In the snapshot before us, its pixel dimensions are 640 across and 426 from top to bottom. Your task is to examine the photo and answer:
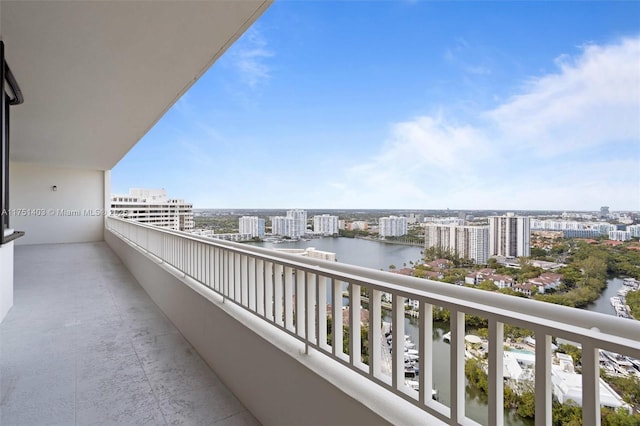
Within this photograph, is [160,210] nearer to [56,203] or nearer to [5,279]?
[5,279]

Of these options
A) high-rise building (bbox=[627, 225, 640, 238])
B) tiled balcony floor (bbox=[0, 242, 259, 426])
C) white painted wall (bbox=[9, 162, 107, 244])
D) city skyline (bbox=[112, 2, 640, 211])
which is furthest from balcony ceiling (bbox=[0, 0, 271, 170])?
white painted wall (bbox=[9, 162, 107, 244])

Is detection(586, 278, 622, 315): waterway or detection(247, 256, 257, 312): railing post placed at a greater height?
detection(586, 278, 622, 315): waterway

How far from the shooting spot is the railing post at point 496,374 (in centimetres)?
85

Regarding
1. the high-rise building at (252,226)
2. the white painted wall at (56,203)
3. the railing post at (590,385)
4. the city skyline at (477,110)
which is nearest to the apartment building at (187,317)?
the railing post at (590,385)

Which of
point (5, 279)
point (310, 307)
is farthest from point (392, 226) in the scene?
point (5, 279)

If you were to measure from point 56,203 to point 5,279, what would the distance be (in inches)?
355

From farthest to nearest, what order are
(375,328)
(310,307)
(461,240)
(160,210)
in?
(160,210)
(310,307)
(375,328)
(461,240)

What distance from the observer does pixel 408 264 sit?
1.25 meters

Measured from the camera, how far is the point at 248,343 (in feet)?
6.55

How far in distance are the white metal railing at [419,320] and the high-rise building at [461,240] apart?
14cm

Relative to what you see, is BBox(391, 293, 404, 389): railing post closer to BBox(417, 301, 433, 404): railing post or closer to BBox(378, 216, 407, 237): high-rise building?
BBox(417, 301, 433, 404): railing post

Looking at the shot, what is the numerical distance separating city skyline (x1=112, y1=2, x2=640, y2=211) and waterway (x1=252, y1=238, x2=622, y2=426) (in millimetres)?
254

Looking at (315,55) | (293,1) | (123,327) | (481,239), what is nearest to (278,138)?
(315,55)

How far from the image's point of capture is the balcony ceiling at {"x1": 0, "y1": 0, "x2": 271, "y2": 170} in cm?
231
